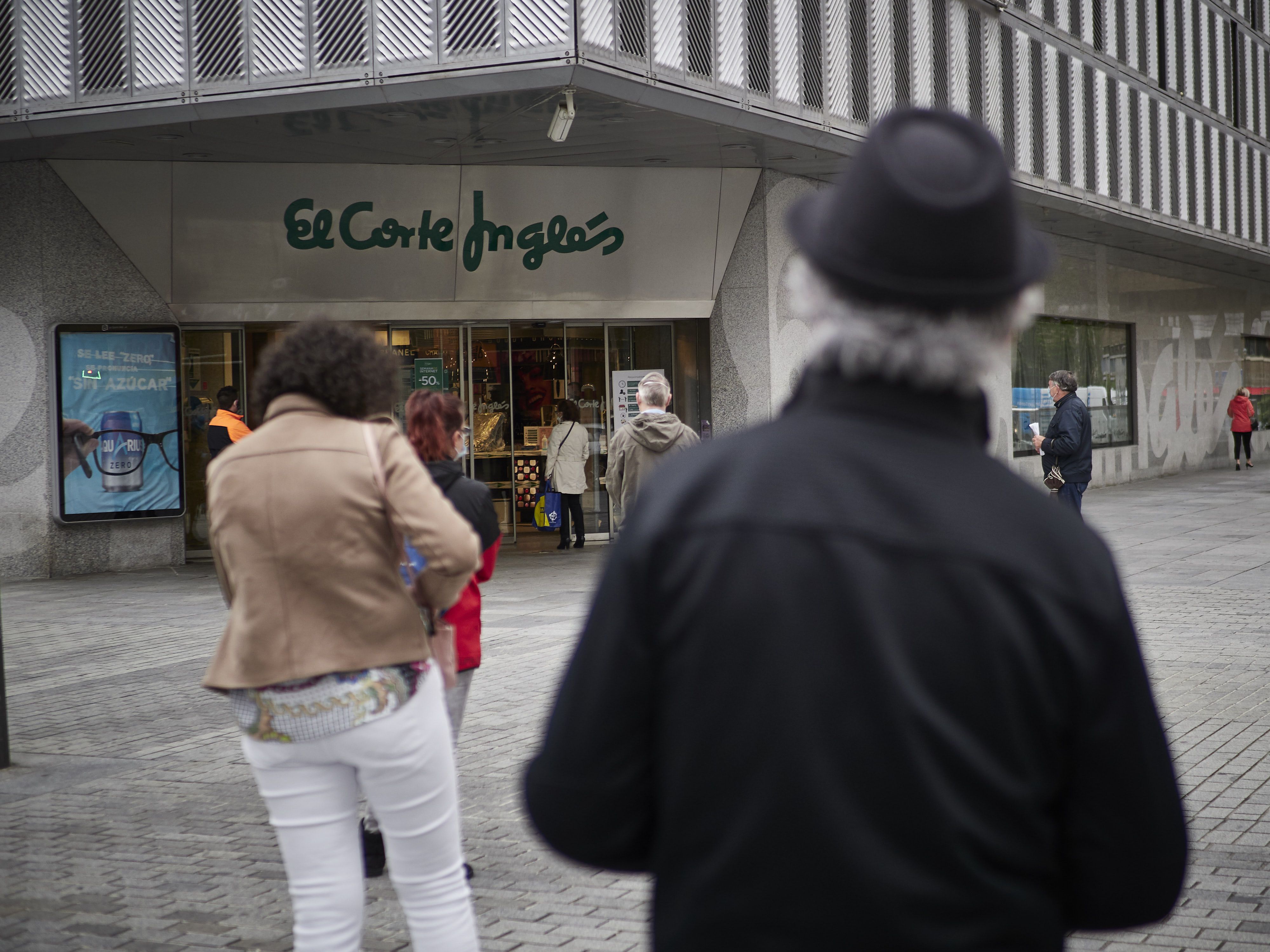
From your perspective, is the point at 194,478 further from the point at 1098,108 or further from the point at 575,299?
the point at 1098,108

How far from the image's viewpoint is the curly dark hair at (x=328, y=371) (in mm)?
3020

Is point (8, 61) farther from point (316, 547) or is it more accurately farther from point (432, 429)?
point (316, 547)

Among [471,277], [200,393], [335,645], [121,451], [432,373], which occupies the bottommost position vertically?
[335,645]

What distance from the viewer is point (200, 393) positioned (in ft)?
49.3

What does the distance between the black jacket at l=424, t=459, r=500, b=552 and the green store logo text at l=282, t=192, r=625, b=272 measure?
1100cm

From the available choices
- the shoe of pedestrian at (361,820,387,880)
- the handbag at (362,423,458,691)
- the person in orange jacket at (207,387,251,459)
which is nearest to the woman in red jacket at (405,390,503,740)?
the shoe of pedestrian at (361,820,387,880)

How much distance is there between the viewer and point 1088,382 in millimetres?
24766

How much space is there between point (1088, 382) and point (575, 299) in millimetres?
12776

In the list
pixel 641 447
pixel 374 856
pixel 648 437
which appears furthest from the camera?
pixel 641 447

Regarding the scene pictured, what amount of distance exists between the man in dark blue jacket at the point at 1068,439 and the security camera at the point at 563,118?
4910 millimetres

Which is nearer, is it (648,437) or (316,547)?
(316,547)

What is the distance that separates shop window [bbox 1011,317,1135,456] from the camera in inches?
869

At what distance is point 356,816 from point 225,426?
33.0 ft

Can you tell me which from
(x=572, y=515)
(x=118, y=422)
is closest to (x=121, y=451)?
(x=118, y=422)
